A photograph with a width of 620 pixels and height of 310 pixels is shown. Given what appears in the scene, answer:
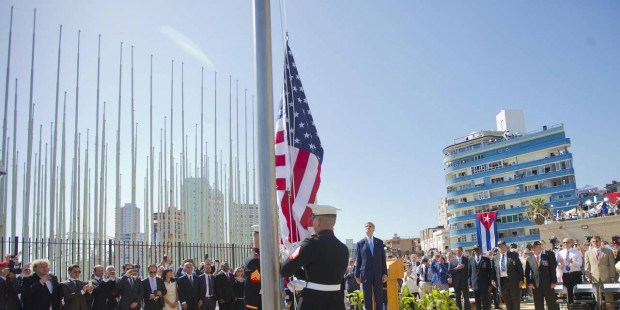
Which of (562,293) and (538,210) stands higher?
(538,210)

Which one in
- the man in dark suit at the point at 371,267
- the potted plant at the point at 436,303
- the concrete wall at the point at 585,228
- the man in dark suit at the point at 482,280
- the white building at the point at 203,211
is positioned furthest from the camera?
the concrete wall at the point at 585,228

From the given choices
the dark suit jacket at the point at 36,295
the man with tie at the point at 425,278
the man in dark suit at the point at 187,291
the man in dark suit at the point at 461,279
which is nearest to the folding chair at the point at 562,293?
the man in dark suit at the point at 461,279

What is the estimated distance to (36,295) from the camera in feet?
32.6

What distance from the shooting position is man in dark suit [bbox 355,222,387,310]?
34.6ft

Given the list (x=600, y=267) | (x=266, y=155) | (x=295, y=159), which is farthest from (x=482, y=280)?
(x=266, y=155)

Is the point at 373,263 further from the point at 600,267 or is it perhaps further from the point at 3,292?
the point at 3,292

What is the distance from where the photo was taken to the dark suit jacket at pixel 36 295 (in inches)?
388

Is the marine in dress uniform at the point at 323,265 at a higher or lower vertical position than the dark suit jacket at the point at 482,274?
higher

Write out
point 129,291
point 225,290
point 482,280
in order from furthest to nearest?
point 482,280 → point 225,290 → point 129,291

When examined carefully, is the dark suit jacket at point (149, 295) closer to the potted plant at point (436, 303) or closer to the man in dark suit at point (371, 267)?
the man in dark suit at point (371, 267)

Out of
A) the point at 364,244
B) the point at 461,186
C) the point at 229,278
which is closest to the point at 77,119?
the point at 229,278

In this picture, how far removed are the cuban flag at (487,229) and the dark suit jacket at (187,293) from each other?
9.84 meters

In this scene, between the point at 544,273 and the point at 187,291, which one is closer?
the point at 544,273

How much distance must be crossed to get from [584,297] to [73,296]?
11813 millimetres
